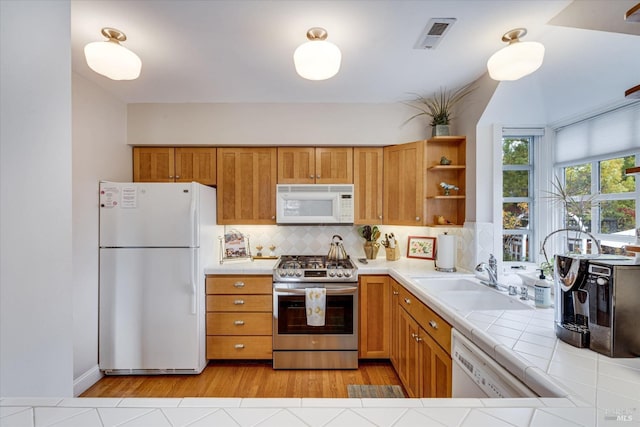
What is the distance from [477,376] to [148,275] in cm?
247

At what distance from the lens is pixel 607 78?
165 cm

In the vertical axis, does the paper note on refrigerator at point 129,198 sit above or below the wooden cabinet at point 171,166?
below

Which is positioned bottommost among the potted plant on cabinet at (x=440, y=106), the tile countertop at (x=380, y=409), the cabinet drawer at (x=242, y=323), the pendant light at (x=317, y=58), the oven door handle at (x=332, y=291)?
the cabinet drawer at (x=242, y=323)

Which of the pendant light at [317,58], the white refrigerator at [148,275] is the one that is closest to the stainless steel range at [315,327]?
the white refrigerator at [148,275]

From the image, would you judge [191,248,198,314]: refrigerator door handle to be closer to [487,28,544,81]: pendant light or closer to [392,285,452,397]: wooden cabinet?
[392,285,452,397]: wooden cabinet

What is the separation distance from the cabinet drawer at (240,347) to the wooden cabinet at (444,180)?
1.91 metres

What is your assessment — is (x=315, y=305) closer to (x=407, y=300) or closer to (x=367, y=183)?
(x=407, y=300)

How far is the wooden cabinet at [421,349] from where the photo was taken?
155 cm

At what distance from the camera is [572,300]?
3.62 feet

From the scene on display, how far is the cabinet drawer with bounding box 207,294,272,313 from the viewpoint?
261 cm

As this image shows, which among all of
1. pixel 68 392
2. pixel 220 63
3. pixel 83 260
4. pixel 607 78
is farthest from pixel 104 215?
pixel 607 78

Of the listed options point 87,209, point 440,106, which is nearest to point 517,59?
point 440,106

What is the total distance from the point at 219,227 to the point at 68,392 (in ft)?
6.86

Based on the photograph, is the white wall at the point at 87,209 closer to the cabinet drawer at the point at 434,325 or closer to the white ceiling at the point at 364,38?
the white ceiling at the point at 364,38
